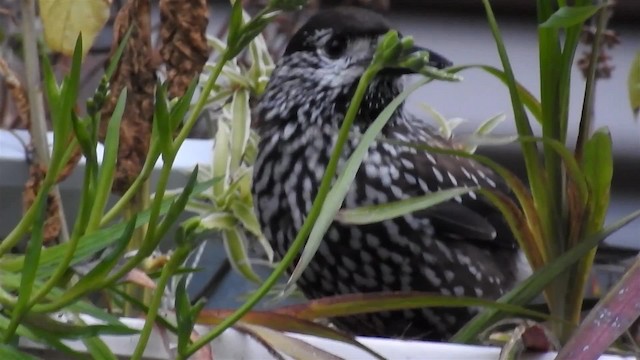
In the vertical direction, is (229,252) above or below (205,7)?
below

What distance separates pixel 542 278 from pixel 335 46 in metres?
0.47

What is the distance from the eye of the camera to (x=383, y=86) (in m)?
1.05

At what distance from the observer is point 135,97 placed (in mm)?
854

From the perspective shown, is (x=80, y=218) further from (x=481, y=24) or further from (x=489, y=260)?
(x=481, y=24)

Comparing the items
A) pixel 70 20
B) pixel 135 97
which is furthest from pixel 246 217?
pixel 70 20

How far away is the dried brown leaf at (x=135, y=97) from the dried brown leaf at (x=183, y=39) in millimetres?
17

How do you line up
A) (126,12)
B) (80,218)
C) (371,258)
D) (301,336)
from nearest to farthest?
(80,218) → (301,336) → (126,12) → (371,258)

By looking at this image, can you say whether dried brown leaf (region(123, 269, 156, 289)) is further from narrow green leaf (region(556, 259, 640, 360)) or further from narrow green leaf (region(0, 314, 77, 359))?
narrow green leaf (region(556, 259, 640, 360))

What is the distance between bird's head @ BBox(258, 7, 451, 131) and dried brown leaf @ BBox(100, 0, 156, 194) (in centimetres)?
24

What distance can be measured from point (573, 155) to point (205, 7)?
36 centimetres

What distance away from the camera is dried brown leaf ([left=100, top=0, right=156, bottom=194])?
0.84 m

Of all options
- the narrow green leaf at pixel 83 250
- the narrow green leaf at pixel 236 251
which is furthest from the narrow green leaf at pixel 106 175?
the narrow green leaf at pixel 236 251

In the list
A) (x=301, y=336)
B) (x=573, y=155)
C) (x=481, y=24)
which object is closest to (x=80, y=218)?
(x=301, y=336)

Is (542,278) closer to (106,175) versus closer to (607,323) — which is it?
(607,323)
